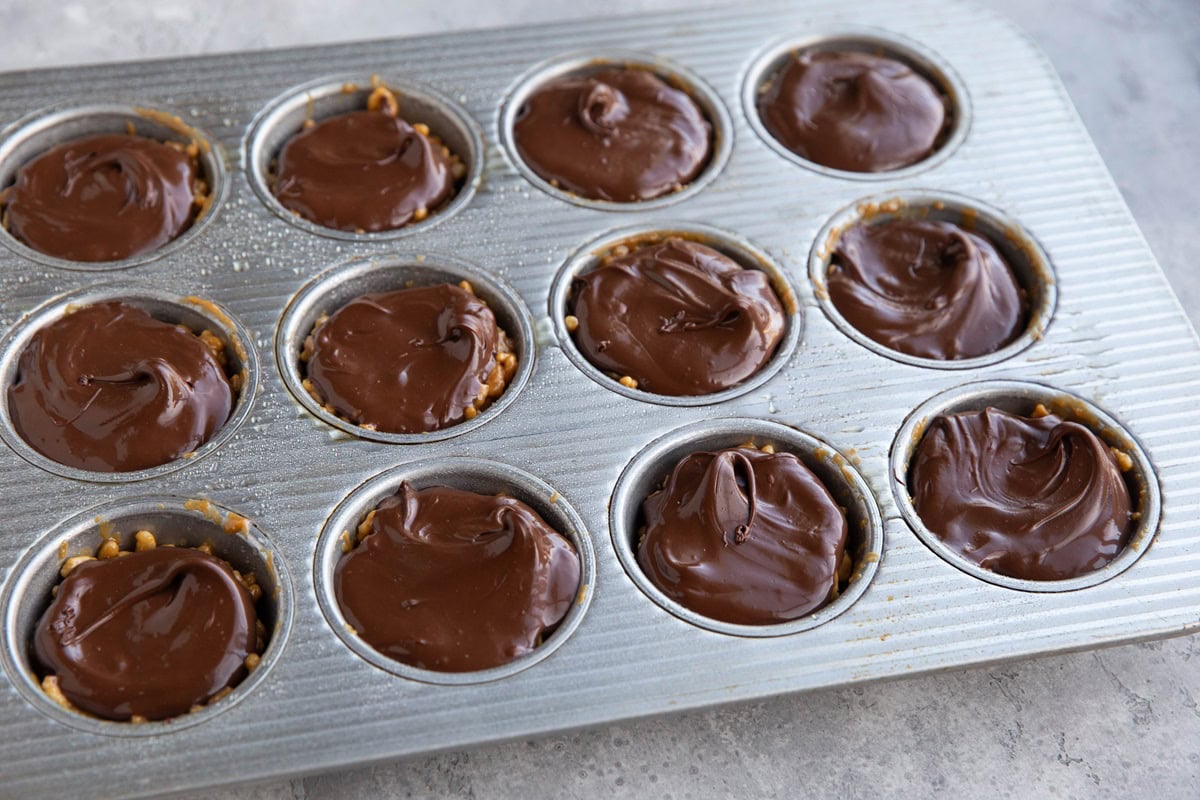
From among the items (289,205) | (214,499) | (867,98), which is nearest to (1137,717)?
(867,98)

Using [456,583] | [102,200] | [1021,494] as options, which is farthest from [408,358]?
[1021,494]

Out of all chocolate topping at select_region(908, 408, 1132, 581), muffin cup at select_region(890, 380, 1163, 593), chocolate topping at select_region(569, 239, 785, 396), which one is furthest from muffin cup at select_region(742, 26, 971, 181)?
chocolate topping at select_region(908, 408, 1132, 581)

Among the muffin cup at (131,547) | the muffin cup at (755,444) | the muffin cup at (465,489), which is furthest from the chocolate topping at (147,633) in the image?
the muffin cup at (755,444)

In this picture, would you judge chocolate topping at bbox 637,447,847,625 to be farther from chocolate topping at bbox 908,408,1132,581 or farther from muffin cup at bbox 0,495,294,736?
muffin cup at bbox 0,495,294,736

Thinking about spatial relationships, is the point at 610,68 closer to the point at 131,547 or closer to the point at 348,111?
the point at 348,111

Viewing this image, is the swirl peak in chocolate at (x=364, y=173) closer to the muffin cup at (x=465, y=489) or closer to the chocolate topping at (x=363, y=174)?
the chocolate topping at (x=363, y=174)

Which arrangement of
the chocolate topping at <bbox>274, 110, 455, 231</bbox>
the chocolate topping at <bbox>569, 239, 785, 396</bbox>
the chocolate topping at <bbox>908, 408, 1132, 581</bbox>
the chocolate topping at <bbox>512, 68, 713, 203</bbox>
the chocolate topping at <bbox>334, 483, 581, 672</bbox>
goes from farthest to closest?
the chocolate topping at <bbox>512, 68, 713, 203</bbox> → the chocolate topping at <bbox>274, 110, 455, 231</bbox> → the chocolate topping at <bbox>569, 239, 785, 396</bbox> → the chocolate topping at <bbox>908, 408, 1132, 581</bbox> → the chocolate topping at <bbox>334, 483, 581, 672</bbox>
